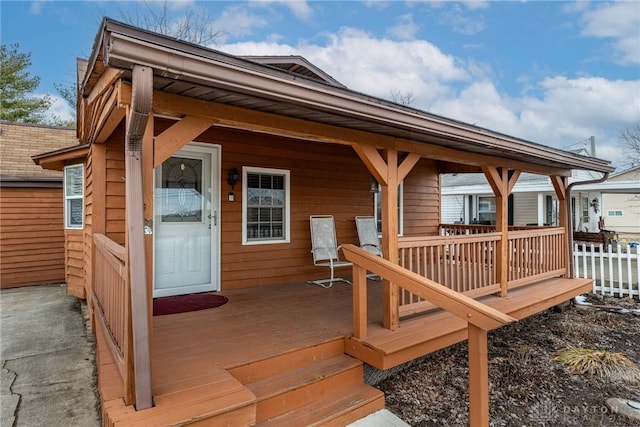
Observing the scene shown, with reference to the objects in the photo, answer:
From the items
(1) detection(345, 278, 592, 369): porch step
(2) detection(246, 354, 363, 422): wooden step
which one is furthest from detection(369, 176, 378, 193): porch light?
(2) detection(246, 354, 363, 422): wooden step

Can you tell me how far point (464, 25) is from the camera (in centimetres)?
1622

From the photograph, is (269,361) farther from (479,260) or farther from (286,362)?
(479,260)

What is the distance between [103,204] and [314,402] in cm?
319

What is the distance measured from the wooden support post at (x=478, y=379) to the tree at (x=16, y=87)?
59.9 ft

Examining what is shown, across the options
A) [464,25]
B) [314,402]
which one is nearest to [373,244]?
[314,402]

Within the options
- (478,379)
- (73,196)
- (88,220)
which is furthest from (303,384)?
(73,196)

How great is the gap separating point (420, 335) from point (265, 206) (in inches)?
110

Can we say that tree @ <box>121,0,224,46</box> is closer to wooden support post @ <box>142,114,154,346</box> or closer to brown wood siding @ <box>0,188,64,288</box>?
brown wood siding @ <box>0,188,64,288</box>

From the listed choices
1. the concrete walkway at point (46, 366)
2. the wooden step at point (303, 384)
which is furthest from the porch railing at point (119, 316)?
the wooden step at point (303, 384)

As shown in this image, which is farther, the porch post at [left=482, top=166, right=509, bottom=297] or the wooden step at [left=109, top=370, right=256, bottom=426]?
the porch post at [left=482, top=166, right=509, bottom=297]

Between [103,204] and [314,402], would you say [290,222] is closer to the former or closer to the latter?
[103,204]

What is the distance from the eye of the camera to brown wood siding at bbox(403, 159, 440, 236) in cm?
714

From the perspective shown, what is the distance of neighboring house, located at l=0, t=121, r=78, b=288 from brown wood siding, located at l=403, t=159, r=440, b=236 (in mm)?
7218

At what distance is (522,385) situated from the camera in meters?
3.51
